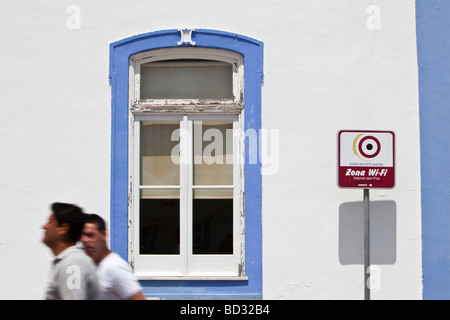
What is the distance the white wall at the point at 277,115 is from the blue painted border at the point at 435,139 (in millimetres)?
91

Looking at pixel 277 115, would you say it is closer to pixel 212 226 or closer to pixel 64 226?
pixel 212 226

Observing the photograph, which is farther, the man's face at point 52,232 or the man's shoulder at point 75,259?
the man's face at point 52,232

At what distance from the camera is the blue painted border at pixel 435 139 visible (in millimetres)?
6227

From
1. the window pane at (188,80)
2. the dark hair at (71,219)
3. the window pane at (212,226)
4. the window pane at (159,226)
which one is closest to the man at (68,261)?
the dark hair at (71,219)

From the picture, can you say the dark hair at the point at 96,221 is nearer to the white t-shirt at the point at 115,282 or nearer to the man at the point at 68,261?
the man at the point at 68,261

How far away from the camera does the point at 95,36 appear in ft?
20.9

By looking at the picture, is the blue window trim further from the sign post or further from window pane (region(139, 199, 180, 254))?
the sign post

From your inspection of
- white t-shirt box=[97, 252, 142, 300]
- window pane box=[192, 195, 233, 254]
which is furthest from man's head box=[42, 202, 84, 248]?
window pane box=[192, 195, 233, 254]

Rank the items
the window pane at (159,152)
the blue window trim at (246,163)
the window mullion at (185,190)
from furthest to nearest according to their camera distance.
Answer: the window pane at (159,152) → the window mullion at (185,190) → the blue window trim at (246,163)

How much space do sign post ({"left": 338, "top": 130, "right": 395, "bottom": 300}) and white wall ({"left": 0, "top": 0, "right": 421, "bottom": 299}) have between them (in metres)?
0.48

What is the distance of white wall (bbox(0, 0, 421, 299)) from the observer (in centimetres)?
623

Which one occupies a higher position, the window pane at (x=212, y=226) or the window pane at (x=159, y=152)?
the window pane at (x=159, y=152)

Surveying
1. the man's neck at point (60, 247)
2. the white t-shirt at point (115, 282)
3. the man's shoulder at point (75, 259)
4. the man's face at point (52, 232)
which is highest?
the man's face at point (52, 232)

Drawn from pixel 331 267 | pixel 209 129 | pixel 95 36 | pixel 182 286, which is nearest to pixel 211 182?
pixel 209 129
